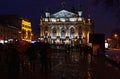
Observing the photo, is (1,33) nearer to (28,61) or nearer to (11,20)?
(11,20)

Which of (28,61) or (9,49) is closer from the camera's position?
(9,49)

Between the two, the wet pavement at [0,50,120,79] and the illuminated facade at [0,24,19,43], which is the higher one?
the illuminated facade at [0,24,19,43]

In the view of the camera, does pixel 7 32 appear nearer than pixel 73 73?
No

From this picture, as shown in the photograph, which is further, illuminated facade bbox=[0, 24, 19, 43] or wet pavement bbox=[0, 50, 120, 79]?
Answer: illuminated facade bbox=[0, 24, 19, 43]

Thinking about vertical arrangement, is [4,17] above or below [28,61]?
above

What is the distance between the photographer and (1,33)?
135 m

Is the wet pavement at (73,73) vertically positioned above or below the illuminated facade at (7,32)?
below

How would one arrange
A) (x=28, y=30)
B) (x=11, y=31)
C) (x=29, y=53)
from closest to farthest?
(x=29, y=53) < (x=11, y=31) < (x=28, y=30)

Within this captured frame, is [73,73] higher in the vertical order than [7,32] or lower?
lower

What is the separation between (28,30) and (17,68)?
16800 cm

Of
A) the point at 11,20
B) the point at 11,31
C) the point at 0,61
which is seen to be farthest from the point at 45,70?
the point at 11,20

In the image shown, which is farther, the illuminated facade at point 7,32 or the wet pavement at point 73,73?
the illuminated facade at point 7,32

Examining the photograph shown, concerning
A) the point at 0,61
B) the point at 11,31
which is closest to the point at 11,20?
the point at 11,31

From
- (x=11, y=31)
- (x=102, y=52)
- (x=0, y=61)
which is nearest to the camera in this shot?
(x=0, y=61)
